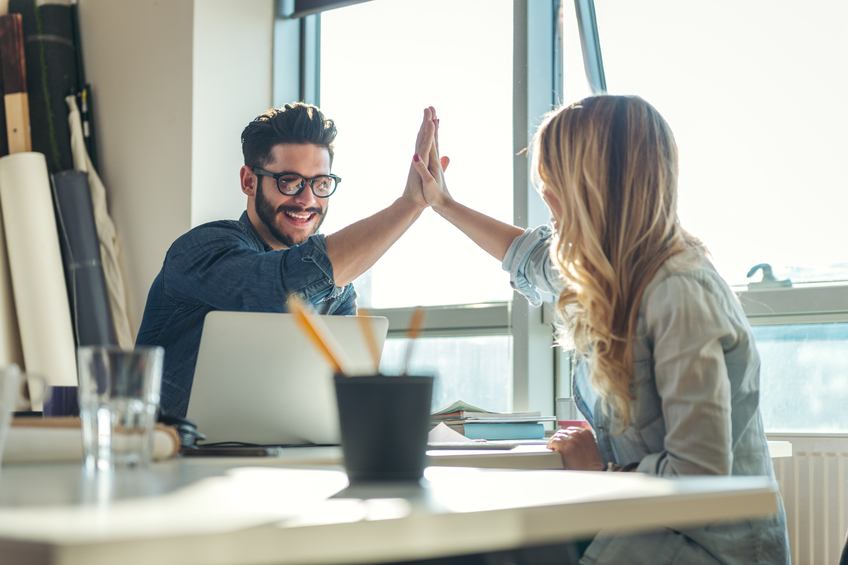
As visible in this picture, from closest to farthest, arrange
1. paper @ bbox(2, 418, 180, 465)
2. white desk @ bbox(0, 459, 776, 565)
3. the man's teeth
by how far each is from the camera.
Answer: white desk @ bbox(0, 459, 776, 565) < paper @ bbox(2, 418, 180, 465) < the man's teeth

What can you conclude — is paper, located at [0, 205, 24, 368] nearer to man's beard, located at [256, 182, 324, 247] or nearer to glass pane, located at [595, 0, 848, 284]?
man's beard, located at [256, 182, 324, 247]

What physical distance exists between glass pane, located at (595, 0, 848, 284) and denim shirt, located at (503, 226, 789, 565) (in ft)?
5.82

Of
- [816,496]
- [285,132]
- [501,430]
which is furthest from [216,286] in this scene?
[816,496]

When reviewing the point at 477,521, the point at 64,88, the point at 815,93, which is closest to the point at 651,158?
the point at 477,521

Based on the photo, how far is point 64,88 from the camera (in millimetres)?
4273

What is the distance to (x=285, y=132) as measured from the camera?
10.00 ft

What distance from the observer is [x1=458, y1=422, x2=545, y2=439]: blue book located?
236 centimetres

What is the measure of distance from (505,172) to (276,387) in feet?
7.06

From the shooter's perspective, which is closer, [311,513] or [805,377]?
[311,513]

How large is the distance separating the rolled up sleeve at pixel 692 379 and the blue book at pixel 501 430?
0.81 m

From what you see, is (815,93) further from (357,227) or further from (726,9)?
(357,227)

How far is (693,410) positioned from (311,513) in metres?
0.87

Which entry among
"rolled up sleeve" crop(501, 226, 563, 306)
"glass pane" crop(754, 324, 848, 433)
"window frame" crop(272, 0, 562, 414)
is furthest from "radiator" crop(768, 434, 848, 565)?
"rolled up sleeve" crop(501, 226, 563, 306)

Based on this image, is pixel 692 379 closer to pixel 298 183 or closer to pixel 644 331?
pixel 644 331
